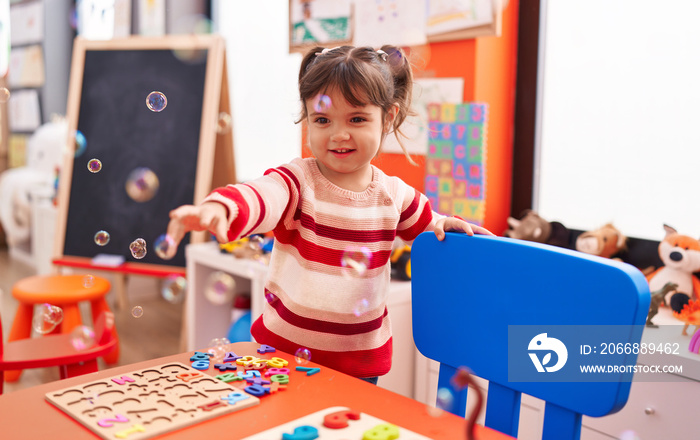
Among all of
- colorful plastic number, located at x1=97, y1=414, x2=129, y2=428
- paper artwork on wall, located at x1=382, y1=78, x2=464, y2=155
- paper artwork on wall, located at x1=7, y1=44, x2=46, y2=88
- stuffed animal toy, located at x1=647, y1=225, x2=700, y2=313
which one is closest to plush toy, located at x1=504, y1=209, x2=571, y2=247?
stuffed animal toy, located at x1=647, y1=225, x2=700, y2=313

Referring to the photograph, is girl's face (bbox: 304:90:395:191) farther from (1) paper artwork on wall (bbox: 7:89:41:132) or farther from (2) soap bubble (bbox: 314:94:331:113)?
(1) paper artwork on wall (bbox: 7:89:41:132)

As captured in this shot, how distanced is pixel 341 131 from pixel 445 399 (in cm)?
45

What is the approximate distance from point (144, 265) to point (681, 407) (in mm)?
2232

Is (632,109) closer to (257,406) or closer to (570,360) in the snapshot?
(570,360)

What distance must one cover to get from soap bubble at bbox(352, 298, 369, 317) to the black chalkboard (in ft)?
6.09

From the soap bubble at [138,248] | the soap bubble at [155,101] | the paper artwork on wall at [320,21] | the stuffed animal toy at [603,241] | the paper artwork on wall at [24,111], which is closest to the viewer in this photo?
the soap bubble at [138,248]

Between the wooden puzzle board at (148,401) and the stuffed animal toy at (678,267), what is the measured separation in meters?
1.30

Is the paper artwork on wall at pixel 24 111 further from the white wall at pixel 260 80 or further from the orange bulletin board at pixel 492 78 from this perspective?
the orange bulletin board at pixel 492 78

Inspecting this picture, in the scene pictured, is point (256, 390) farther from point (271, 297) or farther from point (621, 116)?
point (621, 116)

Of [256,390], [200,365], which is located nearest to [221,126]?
[200,365]

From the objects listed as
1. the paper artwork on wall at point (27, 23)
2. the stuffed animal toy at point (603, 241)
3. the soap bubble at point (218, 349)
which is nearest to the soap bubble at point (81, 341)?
the soap bubble at point (218, 349)

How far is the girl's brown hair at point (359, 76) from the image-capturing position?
100 centimetres

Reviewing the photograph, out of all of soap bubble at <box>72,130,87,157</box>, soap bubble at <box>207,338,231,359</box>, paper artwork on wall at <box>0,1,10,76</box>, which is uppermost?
paper artwork on wall at <box>0,1,10,76</box>

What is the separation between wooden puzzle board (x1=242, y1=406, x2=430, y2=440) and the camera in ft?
2.15
